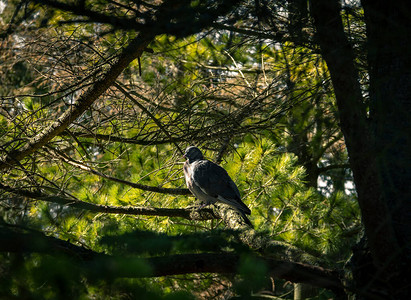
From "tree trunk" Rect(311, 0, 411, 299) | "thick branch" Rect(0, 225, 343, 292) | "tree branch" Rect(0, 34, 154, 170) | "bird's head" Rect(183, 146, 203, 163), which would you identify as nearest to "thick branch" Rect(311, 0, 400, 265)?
"tree trunk" Rect(311, 0, 411, 299)

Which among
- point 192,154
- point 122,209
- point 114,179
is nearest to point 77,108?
point 114,179

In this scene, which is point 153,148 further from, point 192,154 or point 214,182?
point 214,182

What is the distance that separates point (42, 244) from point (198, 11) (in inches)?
43.7

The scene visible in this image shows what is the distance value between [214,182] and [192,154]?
36 cm

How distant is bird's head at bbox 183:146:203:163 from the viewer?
12.8 ft

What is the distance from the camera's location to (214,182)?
3807 millimetres

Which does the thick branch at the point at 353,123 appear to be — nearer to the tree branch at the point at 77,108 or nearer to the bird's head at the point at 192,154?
the tree branch at the point at 77,108

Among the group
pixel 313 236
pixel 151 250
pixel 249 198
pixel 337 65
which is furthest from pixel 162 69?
pixel 151 250

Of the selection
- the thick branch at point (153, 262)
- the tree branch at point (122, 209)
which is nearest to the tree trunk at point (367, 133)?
the thick branch at point (153, 262)

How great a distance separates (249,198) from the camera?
4.40 meters

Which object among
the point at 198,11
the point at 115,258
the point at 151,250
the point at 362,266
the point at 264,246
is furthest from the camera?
the point at 264,246

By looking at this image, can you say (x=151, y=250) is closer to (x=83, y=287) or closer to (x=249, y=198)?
(x=83, y=287)

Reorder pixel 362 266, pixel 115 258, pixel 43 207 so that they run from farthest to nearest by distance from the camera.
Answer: pixel 43 207
pixel 362 266
pixel 115 258

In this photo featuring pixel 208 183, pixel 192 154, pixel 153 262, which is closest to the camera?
pixel 153 262
